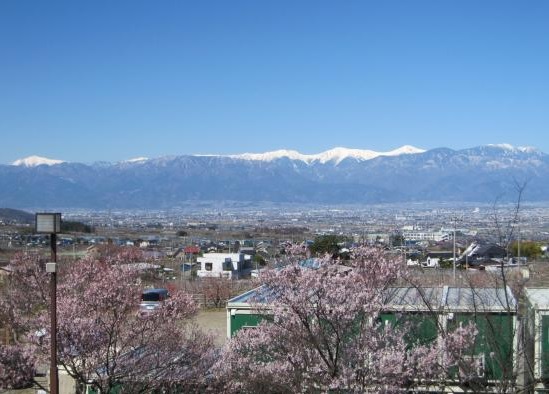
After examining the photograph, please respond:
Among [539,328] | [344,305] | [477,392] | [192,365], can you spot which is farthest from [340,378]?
[539,328]

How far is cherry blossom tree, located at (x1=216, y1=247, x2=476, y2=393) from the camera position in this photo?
338 inches

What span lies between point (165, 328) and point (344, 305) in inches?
109

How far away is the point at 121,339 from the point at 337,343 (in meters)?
3.12

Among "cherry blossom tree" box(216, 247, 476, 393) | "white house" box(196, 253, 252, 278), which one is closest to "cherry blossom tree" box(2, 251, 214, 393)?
"cherry blossom tree" box(216, 247, 476, 393)

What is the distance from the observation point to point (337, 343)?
8.66 m

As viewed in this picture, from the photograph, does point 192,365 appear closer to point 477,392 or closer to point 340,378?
point 340,378

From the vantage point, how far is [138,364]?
389 inches

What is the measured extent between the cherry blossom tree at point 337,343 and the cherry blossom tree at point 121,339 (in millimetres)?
752

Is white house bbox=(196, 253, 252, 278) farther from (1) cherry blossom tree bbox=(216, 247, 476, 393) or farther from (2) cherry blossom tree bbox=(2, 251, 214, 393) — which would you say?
(1) cherry blossom tree bbox=(216, 247, 476, 393)

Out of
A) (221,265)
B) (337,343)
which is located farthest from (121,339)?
(221,265)

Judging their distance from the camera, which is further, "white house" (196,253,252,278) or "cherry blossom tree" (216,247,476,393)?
"white house" (196,253,252,278)

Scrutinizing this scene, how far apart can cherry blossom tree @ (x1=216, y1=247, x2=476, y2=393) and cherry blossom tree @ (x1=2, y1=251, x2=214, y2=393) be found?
0.75 m

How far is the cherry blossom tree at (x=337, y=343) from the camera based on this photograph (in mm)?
8586

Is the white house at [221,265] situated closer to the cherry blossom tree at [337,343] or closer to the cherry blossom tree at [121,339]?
the cherry blossom tree at [121,339]
